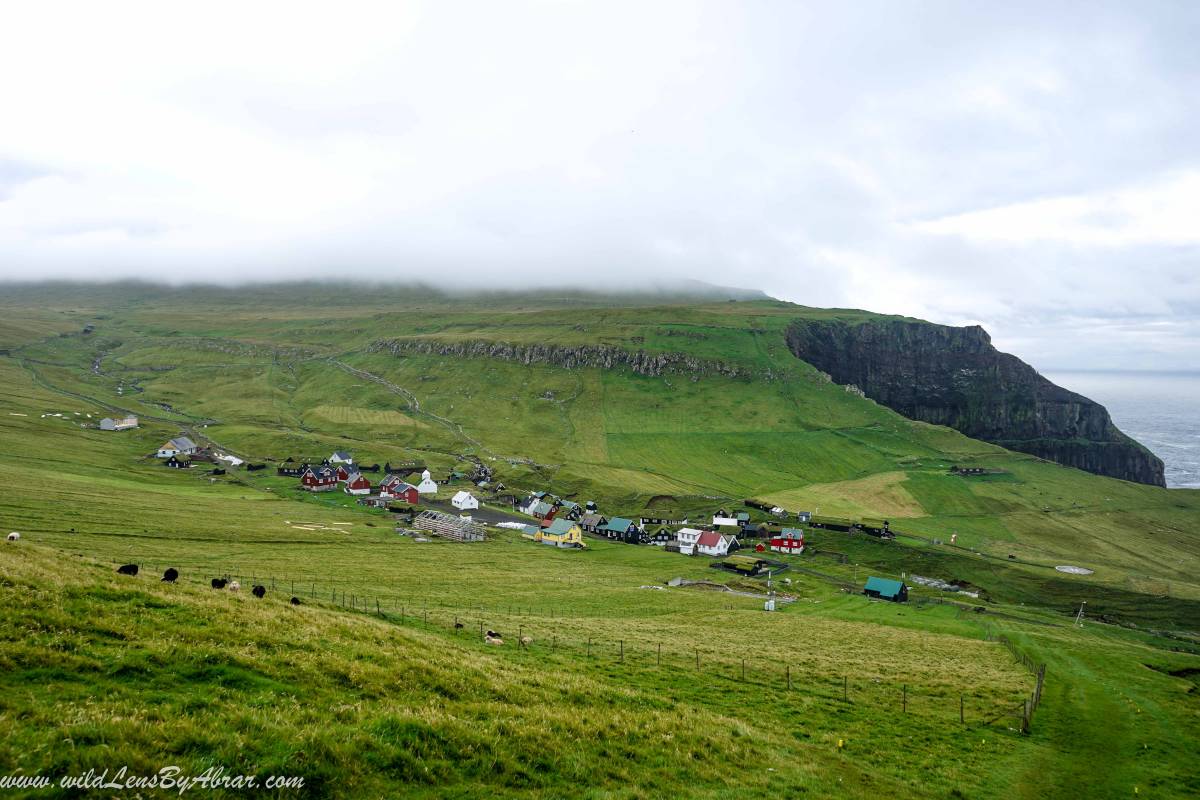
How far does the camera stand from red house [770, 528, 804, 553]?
393ft

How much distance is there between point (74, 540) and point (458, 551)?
4785cm

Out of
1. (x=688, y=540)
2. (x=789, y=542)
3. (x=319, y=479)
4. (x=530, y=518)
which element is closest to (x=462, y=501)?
(x=530, y=518)

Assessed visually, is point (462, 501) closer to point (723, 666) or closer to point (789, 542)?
point (789, 542)

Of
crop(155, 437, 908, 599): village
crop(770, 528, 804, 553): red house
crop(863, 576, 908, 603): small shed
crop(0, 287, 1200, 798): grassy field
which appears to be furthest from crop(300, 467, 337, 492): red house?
crop(863, 576, 908, 603): small shed

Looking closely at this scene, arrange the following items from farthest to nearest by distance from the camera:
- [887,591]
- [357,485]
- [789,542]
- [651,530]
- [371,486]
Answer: [371,486]
[357,485]
[651,530]
[789,542]
[887,591]

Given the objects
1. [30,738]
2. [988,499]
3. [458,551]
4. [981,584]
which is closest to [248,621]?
[30,738]

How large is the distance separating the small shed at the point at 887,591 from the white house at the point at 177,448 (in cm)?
15579

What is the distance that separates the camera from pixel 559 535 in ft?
382

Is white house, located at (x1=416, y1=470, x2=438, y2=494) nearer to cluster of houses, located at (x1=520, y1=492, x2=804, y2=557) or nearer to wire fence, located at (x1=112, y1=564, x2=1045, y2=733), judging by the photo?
cluster of houses, located at (x1=520, y1=492, x2=804, y2=557)

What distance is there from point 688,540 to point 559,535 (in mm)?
26598

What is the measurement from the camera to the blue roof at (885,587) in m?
89.6

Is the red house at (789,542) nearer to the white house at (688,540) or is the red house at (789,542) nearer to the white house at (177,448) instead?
the white house at (688,540)

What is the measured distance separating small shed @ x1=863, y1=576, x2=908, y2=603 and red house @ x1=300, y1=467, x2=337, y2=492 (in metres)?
118

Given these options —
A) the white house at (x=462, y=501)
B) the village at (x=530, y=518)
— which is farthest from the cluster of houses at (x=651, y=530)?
the white house at (x=462, y=501)
